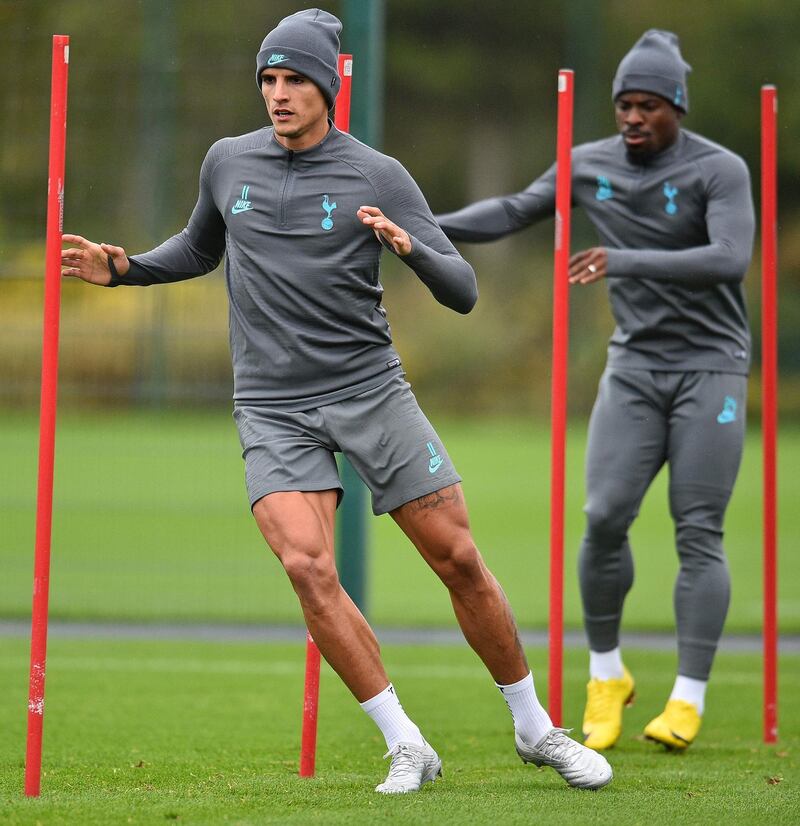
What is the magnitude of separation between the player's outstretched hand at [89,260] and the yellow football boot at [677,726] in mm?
2323

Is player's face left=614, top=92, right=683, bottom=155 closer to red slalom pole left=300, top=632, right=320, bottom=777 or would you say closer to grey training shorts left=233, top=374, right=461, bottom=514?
grey training shorts left=233, top=374, right=461, bottom=514

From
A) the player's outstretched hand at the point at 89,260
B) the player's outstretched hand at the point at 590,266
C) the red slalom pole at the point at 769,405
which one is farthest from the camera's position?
the red slalom pole at the point at 769,405

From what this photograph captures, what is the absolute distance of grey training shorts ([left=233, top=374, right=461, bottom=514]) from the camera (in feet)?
13.4

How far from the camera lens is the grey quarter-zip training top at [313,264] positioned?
160 inches

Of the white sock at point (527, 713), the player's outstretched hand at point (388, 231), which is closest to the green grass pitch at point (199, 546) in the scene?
the white sock at point (527, 713)

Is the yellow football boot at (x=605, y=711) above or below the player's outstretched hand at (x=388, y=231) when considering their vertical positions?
below

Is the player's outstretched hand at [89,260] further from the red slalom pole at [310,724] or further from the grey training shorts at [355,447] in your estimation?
the red slalom pole at [310,724]

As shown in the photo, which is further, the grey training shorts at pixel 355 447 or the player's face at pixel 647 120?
the player's face at pixel 647 120

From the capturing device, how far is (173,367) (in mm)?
8500

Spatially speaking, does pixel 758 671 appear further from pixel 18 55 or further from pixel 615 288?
pixel 18 55

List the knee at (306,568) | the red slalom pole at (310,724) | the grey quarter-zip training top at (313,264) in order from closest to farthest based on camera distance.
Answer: the knee at (306,568)
the grey quarter-zip training top at (313,264)
the red slalom pole at (310,724)

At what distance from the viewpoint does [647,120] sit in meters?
5.21

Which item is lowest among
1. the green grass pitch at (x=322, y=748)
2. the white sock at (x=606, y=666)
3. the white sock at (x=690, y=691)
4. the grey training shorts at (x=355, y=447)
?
the green grass pitch at (x=322, y=748)

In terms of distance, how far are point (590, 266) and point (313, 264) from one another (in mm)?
1086
